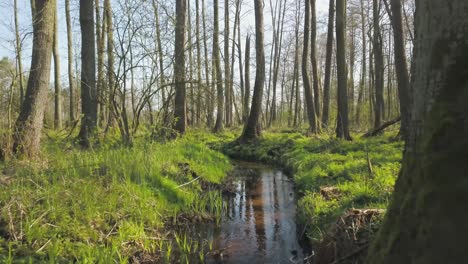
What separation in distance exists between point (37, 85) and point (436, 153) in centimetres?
724

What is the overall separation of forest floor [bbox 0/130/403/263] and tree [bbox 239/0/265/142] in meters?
6.13

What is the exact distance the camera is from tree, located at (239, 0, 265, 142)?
549 inches

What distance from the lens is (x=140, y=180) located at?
227 inches

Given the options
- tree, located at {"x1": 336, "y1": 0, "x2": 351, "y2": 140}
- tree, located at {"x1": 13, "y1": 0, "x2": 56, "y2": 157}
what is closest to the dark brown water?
tree, located at {"x1": 13, "y1": 0, "x2": 56, "y2": 157}

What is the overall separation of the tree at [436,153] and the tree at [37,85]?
6.69 m

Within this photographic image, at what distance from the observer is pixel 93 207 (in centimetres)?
438

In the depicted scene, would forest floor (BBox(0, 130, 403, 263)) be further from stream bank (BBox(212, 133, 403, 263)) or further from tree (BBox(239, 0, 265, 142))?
tree (BBox(239, 0, 265, 142))

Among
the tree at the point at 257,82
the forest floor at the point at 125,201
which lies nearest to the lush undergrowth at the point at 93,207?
the forest floor at the point at 125,201

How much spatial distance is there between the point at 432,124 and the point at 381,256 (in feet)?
2.73

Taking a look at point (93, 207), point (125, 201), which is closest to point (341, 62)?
point (125, 201)

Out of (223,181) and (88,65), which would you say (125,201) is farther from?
(88,65)

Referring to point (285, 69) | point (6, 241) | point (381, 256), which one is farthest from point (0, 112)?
point (285, 69)

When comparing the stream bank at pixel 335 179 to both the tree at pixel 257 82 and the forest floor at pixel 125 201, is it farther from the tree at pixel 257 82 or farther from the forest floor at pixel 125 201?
the tree at pixel 257 82

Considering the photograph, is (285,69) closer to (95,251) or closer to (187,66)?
(187,66)
